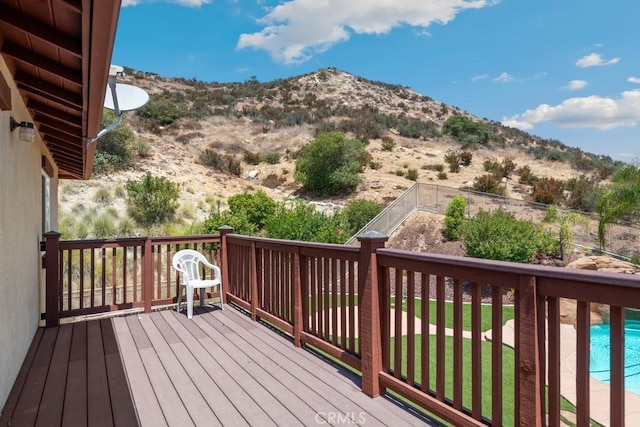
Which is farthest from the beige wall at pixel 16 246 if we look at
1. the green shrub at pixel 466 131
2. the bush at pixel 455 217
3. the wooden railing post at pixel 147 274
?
the green shrub at pixel 466 131

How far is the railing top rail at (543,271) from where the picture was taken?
1430mm

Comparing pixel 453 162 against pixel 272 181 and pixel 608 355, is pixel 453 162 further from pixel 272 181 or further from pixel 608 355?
pixel 608 355

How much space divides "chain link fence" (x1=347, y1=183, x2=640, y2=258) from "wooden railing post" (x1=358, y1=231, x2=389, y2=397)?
787 cm

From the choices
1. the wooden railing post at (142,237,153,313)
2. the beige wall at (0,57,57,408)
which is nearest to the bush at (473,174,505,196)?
the wooden railing post at (142,237,153,313)

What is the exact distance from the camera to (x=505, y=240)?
9609 millimetres

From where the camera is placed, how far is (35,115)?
4188 mm

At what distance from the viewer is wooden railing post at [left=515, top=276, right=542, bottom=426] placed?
175 centimetres

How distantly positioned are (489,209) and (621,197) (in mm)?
3669

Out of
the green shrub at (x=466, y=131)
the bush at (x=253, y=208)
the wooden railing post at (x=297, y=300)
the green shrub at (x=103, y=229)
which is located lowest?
the wooden railing post at (x=297, y=300)

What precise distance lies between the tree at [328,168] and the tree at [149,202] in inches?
287

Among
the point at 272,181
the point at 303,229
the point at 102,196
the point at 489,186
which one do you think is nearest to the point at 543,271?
the point at 303,229

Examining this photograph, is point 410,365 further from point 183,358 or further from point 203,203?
point 203,203

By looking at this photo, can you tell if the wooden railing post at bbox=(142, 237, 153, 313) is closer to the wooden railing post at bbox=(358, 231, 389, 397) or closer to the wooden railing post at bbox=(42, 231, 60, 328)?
the wooden railing post at bbox=(42, 231, 60, 328)

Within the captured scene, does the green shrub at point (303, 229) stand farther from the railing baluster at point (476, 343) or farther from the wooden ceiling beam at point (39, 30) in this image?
the railing baluster at point (476, 343)
